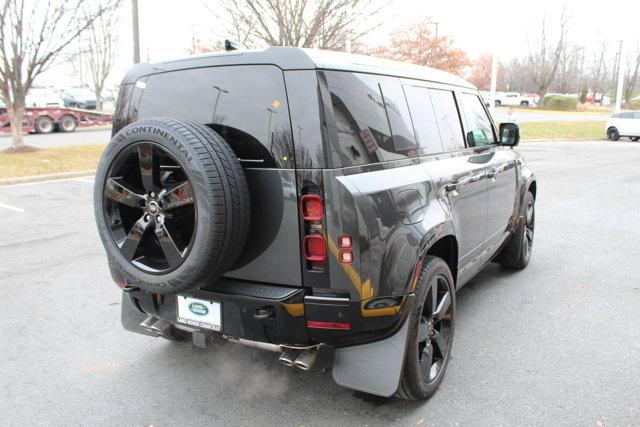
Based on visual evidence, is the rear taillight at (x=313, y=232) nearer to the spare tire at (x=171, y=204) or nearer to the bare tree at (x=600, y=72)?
the spare tire at (x=171, y=204)

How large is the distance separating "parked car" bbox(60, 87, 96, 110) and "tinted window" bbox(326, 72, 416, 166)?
3986 centimetres

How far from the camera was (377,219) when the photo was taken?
257 cm

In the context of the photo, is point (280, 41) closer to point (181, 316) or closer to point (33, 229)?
point (33, 229)

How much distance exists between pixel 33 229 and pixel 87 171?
573cm

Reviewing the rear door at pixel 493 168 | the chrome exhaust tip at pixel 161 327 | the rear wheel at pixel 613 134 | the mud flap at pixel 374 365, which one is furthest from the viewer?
the rear wheel at pixel 613 134

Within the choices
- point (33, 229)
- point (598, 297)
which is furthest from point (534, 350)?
point (33, 229)

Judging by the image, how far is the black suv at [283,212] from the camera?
2.49 metres

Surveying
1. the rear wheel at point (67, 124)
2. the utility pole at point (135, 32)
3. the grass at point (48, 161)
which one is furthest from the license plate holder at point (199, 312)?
the rear wheel at point (67, 124)

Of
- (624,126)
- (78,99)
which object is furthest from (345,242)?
(78,99)

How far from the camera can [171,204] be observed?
2543mm

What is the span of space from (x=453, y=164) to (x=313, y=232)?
4.69ft

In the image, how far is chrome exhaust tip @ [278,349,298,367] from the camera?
2742 millimetres

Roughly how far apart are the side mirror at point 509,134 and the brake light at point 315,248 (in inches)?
116

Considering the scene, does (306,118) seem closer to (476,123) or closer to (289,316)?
(289,316)
